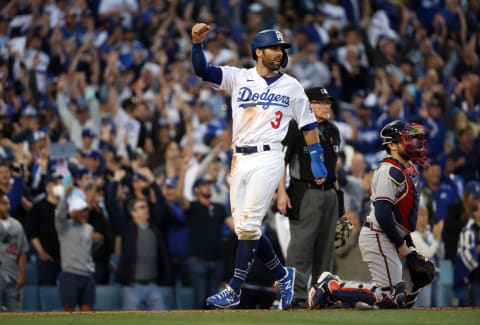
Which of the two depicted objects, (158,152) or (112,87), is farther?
(112,87)

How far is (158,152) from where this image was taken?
1792 cm

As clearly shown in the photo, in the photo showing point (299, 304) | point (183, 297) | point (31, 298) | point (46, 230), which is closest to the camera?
point (299, 304)

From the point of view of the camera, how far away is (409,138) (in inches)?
408

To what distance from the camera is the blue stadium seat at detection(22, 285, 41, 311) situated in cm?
1484

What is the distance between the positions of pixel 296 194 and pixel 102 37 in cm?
1043

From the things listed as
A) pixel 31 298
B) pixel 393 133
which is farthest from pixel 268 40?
pixel 31 298

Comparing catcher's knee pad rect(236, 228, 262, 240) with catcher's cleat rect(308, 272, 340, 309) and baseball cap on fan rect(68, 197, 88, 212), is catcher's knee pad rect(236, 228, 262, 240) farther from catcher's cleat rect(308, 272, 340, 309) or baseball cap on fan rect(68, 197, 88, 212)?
baseball cap on fan rect(68, 197, 88, 212)

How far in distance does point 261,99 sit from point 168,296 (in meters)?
5.43

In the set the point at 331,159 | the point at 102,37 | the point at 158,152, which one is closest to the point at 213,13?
the point at 102,37

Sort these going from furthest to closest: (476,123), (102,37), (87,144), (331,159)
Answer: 1. (102,37)
2. (476,123)
3. (87,144)
4. (331,159)

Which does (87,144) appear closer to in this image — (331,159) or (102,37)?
(102,37)

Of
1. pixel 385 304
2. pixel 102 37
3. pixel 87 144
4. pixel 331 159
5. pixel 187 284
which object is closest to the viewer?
pixel 385 304

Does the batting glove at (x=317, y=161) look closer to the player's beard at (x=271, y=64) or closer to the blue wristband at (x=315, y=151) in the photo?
the blue wristband at (x=315, y=151)

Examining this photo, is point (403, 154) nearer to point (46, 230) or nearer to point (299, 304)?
point (299, 304)
